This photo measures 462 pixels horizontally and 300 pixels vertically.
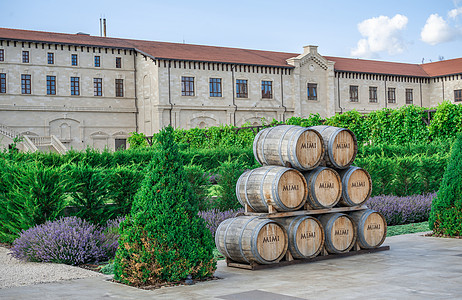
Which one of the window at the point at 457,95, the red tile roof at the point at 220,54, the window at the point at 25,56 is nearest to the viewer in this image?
the window at the point at 25,56

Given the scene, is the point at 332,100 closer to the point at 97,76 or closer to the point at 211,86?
the point at 211,86

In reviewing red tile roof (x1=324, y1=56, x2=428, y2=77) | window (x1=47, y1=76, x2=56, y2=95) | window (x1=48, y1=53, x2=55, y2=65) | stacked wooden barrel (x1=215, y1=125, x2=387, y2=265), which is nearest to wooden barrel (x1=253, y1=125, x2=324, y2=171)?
stacked wooden barrel (x1=215, y1=125, x2=387, y2=265)

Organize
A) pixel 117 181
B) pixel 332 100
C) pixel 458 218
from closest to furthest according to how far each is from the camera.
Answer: pixel 458 218 → pixel 117 181 → pixel 332 100

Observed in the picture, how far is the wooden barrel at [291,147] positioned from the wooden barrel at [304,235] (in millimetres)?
785

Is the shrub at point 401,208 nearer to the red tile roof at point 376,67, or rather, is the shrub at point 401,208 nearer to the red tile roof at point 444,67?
the red tile roof at point 376,67

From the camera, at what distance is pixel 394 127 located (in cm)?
2362

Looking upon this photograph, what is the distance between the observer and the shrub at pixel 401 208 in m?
13.9

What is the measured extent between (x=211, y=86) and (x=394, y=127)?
26.7 meters

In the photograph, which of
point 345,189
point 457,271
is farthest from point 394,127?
point 457,271

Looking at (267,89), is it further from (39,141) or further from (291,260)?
(291,260)

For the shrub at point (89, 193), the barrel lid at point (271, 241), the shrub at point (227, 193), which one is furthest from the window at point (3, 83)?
the barrel lid at point (271, 241)

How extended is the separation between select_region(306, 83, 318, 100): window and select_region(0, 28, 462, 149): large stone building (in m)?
0.09

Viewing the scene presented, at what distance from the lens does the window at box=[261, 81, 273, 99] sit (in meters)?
50.6

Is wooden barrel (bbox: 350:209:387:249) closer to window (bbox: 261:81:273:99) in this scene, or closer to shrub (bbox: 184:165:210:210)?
shrub (bbox: 184:165:210:210)
